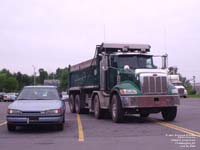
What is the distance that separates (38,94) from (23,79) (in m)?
144

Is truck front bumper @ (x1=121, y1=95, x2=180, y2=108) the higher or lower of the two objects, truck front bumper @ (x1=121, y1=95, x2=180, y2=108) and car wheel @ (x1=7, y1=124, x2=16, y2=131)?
the higher

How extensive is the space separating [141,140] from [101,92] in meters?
8.91

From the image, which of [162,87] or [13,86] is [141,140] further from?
[13,86]

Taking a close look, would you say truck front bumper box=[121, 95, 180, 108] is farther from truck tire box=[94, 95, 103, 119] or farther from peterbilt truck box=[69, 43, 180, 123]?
truck tire box=[94, 95, 103, 119]

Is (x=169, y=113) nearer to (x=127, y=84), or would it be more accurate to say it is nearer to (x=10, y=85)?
(x=127, y=84)

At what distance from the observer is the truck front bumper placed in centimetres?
1944

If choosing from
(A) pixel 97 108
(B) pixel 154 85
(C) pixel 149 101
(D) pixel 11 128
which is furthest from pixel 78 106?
(D) pixel 11 128

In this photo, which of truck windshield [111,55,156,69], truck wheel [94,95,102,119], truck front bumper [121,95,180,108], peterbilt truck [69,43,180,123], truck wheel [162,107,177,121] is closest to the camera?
truck front bumper [121,95,180,108]

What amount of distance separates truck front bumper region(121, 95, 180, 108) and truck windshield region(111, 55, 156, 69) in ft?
6.27

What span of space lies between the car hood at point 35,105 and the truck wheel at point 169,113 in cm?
568

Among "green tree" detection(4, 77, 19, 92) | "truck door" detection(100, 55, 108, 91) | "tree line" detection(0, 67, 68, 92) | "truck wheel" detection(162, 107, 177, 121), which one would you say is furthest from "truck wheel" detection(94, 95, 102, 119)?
"green tree" detection(4, 77, 19, 92)

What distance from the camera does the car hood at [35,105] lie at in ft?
52.9

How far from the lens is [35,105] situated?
16.4m

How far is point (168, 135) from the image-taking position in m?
14.8
